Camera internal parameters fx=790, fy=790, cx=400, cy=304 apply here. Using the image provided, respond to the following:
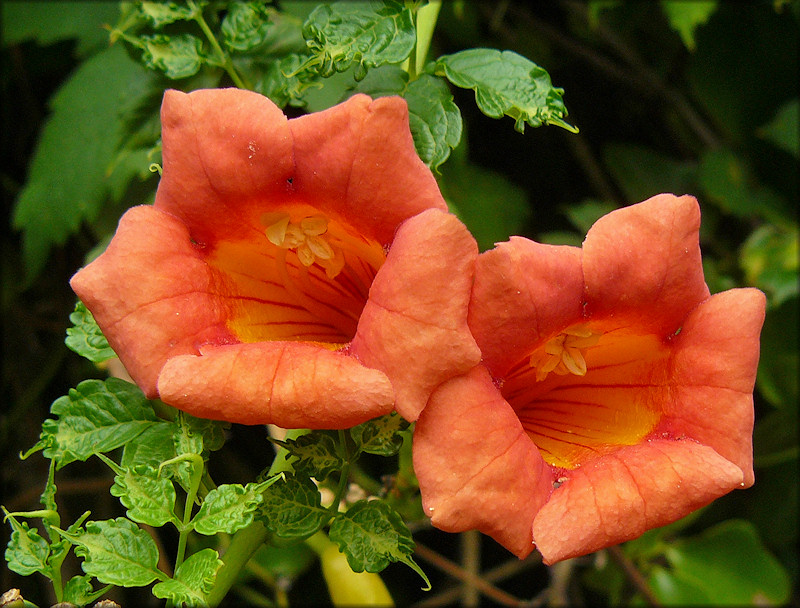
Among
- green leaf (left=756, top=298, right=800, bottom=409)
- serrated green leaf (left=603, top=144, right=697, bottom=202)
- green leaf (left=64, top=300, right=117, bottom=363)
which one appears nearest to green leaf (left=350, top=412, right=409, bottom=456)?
green leaf (left=64, top=300, right=117, bottom=363)

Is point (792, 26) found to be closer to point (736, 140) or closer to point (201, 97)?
point (736, 140)

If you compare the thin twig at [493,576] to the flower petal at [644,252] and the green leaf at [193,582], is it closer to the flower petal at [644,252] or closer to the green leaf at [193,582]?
the flower petal at [644,252]

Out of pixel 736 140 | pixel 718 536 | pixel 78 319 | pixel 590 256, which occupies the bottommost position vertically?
pixel 718 536

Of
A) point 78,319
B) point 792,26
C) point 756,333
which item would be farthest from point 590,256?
point 792,26

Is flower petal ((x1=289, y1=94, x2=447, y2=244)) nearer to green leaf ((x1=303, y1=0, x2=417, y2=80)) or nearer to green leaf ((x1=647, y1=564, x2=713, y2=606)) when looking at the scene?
green leaf ((x1=303, y1=0, x2=417, y2=80))

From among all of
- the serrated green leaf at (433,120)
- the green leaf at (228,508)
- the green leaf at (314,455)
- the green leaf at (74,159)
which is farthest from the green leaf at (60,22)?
the green leaf at (228,508)

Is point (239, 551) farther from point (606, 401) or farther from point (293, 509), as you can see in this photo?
point (606, 401)
